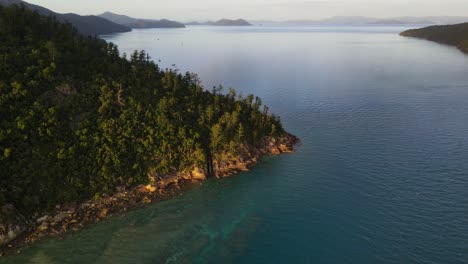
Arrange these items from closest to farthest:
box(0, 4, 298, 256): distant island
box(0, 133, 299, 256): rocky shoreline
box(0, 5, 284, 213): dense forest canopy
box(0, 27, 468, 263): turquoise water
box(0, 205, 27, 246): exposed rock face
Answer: box(0, 27, 468, 263): turquoise water
box(0, 205, 27, 246): exposed rock face
box(0, 133, 299, 256): rocky shoreline
box(0, 4, 298, 256): distant island
box(0, 5, 284, 213): dense forest canopy

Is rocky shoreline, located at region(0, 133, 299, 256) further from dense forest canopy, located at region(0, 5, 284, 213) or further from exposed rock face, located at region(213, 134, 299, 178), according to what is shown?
dense forest canopy, located at region(0, 5, 284, 213)

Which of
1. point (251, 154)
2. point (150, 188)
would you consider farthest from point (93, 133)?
point (251, 154)

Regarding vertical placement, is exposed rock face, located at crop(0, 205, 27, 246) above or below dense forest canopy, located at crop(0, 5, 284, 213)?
below

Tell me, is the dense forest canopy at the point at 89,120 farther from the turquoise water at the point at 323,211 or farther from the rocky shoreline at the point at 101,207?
the turquoise water at the point at 323,211

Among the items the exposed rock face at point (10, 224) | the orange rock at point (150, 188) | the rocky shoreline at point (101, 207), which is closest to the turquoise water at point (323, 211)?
the rocky shoreline at point (101, 207)

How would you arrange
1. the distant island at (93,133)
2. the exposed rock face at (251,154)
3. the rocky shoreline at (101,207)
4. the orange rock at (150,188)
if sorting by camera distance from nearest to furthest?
1. the rocky shoreline at (101,207)
2. the distant island at (93,133)
3. the orange rock at (150,188)
4. the exposed rock face at (251,154)

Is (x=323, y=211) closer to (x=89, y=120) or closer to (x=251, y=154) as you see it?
(x=251, y=154)

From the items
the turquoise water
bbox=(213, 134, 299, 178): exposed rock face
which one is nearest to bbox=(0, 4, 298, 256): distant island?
bbox=(213, 134, 299, 178): exposed rock face
